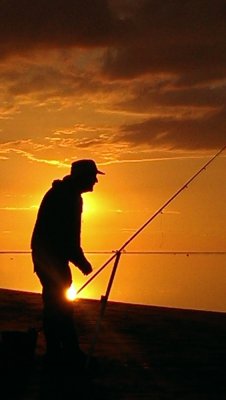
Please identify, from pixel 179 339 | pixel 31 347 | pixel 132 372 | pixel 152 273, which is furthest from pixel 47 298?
pixel 152 273

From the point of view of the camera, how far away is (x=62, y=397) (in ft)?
22.7

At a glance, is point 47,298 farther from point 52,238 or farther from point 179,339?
point 179,339

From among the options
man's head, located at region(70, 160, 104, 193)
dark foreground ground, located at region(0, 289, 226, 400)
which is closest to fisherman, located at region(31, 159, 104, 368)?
man's head, located at region(70, 160, 104, 193)

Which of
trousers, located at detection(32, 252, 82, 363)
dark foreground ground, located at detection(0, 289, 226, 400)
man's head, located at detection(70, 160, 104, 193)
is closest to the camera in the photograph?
dark foreground ground, located at detection(0, 289, 226, 400)

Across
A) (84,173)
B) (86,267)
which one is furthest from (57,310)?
(84,173)

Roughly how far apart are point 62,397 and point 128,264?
69199 mm

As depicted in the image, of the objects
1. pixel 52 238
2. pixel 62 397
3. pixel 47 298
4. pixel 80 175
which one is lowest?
pixel 62 397

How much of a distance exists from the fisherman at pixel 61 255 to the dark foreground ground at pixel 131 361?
31 centimetres

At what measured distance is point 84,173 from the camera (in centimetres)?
841

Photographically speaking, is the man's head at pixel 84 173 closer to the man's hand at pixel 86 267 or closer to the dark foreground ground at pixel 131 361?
the man's hand at pixel 86 267

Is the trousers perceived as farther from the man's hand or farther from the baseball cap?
the baseball cap

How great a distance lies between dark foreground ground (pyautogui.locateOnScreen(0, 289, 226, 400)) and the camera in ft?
23.7

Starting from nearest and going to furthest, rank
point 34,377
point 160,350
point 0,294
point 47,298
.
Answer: point 34,377 → point 47,298 → point 160,350 → point 0,294

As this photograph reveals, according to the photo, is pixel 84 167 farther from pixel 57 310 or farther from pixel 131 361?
pixel 131 361
